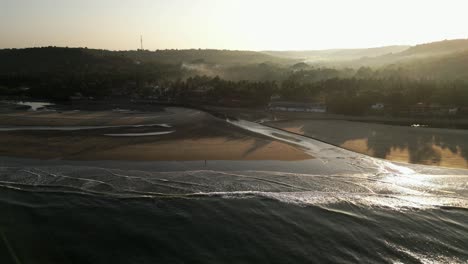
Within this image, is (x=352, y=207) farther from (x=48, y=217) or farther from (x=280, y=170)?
(x=48, y=217)

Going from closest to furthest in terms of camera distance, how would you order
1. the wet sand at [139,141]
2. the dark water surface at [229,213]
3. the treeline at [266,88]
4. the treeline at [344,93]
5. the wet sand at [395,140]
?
the dark water surface at [229,213] < the wet sand at [139,141] < the wet sand at [395,140] < the treeline at [344,93] < the treeline at [266,88]

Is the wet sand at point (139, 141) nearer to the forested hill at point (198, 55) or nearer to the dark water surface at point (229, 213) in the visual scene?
the dark water surface at point (229, 213)

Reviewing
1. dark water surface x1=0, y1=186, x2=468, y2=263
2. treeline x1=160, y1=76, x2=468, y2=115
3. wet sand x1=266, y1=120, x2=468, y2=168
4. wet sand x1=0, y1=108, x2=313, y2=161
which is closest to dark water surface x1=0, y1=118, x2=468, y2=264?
dark water surface x1=0, y1=186, x2=468, y2=263

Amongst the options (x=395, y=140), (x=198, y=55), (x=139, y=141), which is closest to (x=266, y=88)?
(x=395, y=140)

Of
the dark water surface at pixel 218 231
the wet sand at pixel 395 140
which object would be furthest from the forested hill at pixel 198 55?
the dark water surface at pixel 218 231

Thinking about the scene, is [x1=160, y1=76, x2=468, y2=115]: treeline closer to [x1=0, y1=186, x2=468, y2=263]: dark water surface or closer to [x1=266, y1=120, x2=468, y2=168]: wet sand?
[x1=266, y1=120, x2=468, y2=168]: wet sand

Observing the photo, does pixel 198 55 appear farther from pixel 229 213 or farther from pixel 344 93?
pixel 229 213
